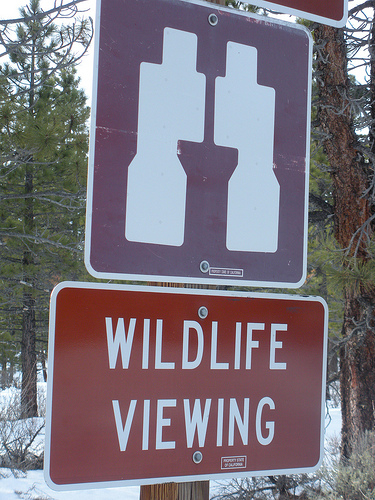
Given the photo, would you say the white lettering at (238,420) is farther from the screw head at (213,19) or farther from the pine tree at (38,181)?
the pine tree at (38,181)

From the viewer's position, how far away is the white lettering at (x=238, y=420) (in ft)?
3.39

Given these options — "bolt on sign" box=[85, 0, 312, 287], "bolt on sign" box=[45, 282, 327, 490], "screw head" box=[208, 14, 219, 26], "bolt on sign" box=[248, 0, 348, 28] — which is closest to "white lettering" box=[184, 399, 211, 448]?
"bolt on sign" box=[45, 282, 327, 490]

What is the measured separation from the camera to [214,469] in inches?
39.8

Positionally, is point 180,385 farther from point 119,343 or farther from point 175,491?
point 175,491

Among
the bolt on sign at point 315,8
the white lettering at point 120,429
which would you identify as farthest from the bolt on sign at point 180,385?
the bolt on sign at point 315,8

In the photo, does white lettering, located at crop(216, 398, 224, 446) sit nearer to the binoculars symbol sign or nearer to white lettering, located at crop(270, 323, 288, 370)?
white lettering, located at crop(270, 323, 288, 370)

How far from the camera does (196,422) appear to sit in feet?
3.29

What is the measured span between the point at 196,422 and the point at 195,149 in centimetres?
50

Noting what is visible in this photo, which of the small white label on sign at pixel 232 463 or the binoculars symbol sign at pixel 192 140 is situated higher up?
the binoculars symbol sign at pixel 192 140

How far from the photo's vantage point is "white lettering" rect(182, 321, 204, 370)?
1010 millimetres

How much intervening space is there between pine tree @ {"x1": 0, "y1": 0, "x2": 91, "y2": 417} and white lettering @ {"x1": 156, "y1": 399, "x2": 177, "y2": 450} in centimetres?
626

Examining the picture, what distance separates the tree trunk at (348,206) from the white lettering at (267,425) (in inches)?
165

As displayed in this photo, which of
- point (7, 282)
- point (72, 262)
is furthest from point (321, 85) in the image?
point (7, 282)

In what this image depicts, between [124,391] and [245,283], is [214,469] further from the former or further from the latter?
[245,283]
